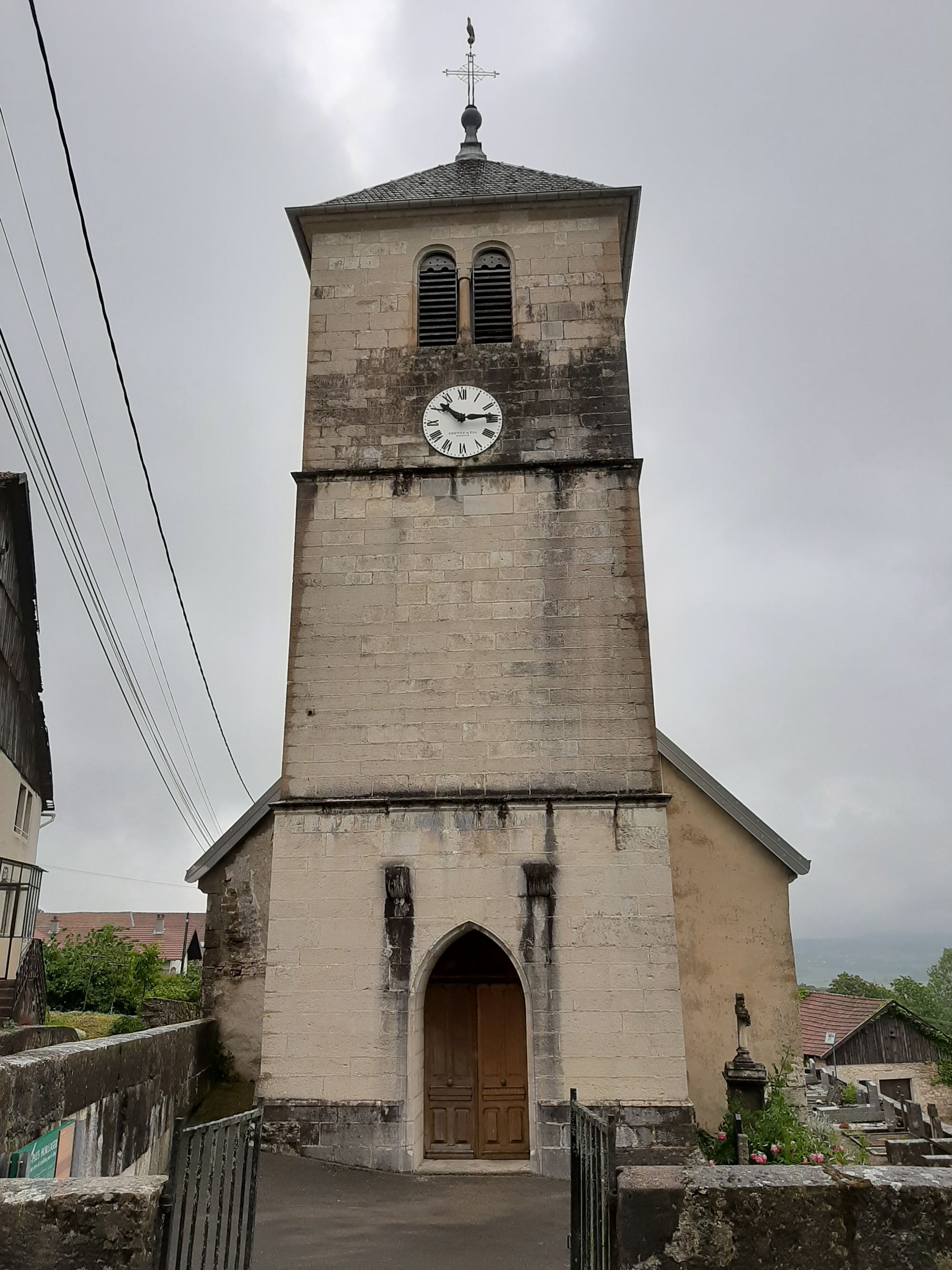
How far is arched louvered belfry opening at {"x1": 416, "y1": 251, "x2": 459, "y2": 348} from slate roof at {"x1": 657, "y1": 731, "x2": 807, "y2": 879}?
605cm

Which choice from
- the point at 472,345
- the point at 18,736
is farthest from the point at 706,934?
the point at 18,736

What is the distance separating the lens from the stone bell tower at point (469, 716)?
32.2ft

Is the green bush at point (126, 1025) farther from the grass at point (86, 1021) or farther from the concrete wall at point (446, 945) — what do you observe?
the concrete wall at point (446, 945)

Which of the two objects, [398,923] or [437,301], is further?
[437,301]

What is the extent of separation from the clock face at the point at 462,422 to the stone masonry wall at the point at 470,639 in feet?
1.40

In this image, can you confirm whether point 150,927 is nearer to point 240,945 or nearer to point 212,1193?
point 240,945

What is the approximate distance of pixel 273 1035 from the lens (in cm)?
996

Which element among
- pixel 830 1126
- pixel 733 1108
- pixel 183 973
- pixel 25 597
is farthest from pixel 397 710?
pixel 183 973

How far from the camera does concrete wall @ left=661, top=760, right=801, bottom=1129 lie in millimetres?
11414

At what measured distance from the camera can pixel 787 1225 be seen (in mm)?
2652

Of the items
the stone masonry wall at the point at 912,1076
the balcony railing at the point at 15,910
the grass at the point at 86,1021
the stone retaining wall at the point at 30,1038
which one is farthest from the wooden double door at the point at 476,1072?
the stone masonry wall at the point at 912,1076

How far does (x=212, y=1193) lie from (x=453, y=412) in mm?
10219

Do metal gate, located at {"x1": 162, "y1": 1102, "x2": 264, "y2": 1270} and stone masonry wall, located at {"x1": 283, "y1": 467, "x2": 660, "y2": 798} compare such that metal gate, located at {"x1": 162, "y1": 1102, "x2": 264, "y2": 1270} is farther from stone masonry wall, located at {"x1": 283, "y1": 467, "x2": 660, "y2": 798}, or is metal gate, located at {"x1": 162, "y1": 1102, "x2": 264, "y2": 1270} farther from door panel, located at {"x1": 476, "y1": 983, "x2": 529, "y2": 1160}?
door panel, located at {"x1": 476, "y1": 983, "x2": 529, "y2": 1160}

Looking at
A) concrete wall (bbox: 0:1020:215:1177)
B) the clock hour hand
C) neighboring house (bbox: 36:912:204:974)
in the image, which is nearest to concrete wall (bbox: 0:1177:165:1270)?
concrete wall (bbox: 0:1020:215:1177)
